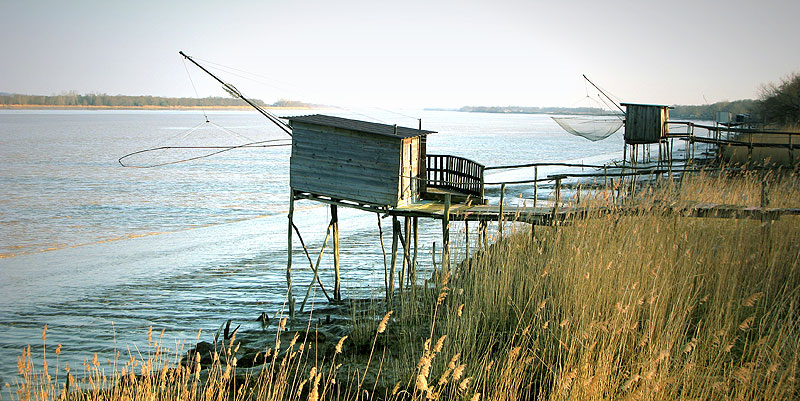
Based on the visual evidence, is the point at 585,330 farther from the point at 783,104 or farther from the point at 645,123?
the point at 783,104

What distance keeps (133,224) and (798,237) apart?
82.3 ft

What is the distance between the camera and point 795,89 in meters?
50.0

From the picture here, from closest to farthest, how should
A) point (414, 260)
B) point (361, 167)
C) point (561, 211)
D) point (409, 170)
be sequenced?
point (561, 211)
point (361, 167)
point (414, 260)
point (409, 170)

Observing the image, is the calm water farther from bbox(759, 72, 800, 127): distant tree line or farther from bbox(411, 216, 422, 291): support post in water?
bbox(759, 72, 800, 127): distant tree line

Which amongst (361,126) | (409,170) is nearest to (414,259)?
(409,170)

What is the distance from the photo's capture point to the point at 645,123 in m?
32.8

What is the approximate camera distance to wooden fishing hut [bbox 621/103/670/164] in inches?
1283

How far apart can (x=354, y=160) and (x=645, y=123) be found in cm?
2340

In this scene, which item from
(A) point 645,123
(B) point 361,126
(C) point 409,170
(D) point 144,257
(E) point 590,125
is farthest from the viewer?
(E) point 590,125

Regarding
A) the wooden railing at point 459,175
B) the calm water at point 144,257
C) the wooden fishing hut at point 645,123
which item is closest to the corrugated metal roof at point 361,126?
the wooden railing at point 459,175

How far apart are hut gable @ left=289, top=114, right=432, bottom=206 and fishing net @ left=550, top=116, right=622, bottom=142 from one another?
23.8 m

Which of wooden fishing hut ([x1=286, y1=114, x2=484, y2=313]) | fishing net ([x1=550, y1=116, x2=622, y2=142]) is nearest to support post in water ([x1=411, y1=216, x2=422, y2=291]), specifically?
wooden fishing hut ([x1=286, y1=114, x2=484, y2=313])

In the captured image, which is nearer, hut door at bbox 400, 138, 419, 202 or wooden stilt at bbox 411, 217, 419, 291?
wooden stilt at bbox 411, 217, 419, 291

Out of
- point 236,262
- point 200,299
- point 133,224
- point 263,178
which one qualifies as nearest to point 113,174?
point 263,178
